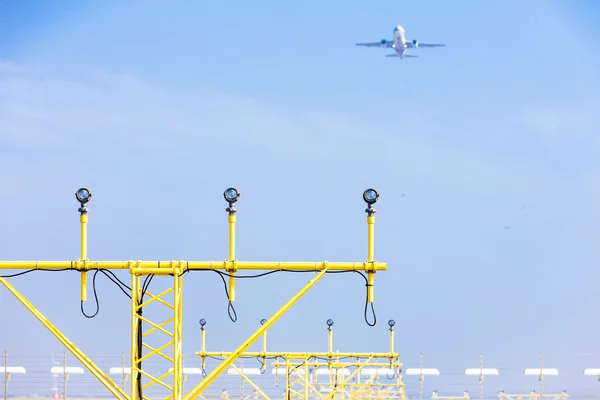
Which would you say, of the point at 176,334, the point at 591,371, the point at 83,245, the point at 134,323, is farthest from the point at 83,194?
the point at 591,371

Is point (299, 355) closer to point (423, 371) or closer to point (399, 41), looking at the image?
point (423, 371)

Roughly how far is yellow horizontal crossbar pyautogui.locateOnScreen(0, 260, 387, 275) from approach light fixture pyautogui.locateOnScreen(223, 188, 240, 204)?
911 millimetres

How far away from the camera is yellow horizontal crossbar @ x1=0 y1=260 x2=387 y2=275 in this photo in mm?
19562

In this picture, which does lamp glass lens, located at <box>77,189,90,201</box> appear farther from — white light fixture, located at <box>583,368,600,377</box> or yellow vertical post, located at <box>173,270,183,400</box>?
white light fixture, located at <box>583,368,600,377</box>

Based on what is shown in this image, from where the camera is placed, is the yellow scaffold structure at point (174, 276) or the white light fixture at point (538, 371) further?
the white light fixture at point (538, 371)

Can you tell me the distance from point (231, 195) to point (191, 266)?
116 cm

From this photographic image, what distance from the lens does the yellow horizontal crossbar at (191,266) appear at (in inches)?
770

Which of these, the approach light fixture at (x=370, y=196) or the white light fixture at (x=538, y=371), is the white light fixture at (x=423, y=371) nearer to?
the white light fixture at (x=538, y=371)

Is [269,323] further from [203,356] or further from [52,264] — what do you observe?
[203,356]

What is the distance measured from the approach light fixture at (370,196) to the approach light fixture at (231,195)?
5.86 ft

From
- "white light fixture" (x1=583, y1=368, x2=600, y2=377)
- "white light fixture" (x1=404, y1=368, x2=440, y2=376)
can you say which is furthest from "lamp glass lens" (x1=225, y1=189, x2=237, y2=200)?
"white light fixture" (x1=404, y1=368, x2=440, y2=376)

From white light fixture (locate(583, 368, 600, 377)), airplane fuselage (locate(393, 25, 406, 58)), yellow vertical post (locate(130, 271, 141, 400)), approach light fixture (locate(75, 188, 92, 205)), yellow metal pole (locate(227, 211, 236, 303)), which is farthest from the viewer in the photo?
airplane fuselage (locate(393, 25, 406, 58))

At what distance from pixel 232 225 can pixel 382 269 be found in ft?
7.22

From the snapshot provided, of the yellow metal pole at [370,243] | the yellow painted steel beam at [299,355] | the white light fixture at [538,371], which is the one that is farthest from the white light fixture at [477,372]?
the yellow metal pole at [370,243]
